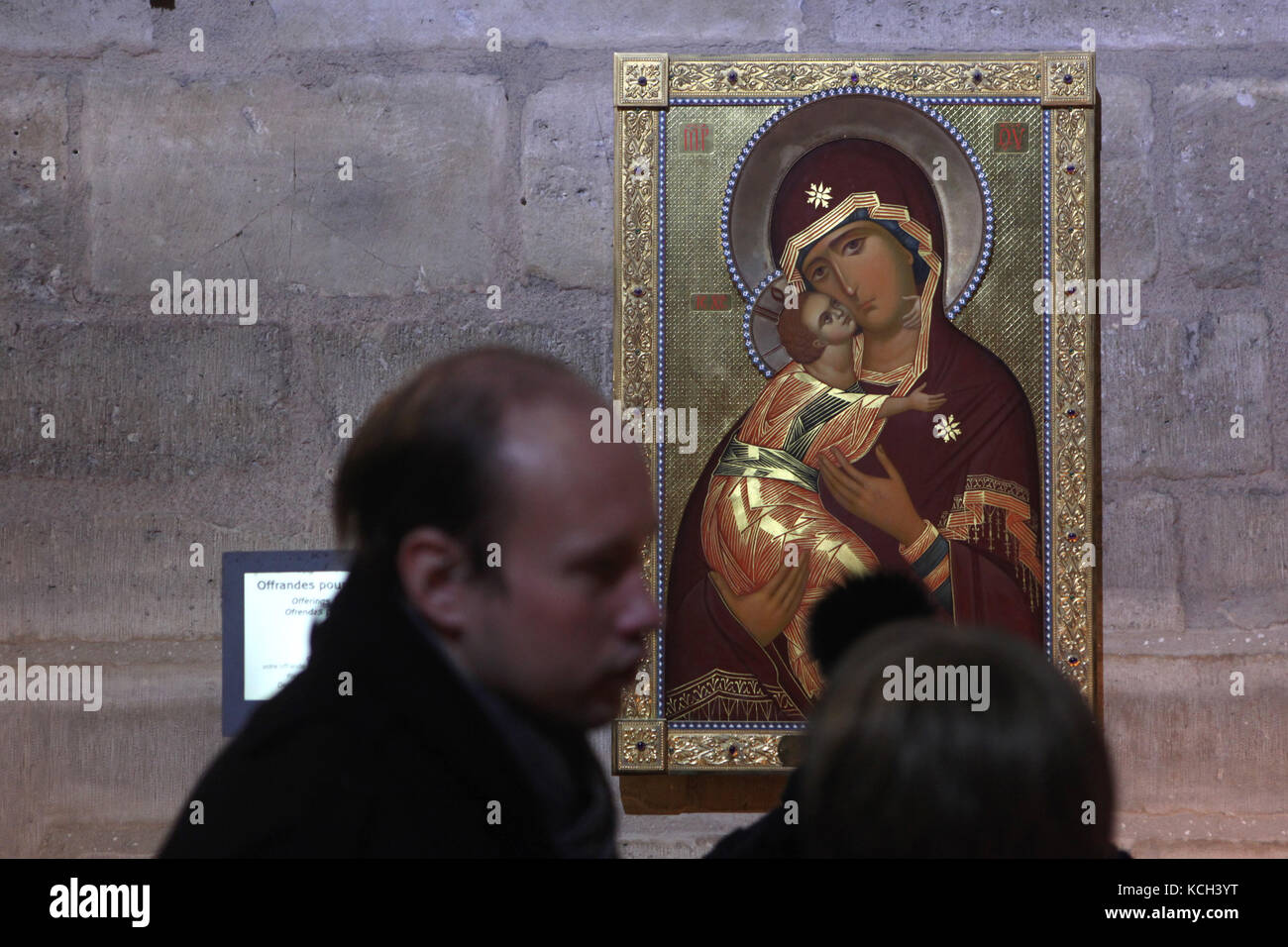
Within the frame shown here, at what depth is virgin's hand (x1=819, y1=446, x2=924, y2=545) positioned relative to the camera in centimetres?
210

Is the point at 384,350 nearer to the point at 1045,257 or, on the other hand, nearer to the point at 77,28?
the point at 77,28

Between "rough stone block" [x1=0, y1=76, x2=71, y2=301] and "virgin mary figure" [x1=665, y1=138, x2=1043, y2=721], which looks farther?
"rough stone block" [x1=0, y1=76, x2=71, y2=301]

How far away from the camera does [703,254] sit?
84.0 inches

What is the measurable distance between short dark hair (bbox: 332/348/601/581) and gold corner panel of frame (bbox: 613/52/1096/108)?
1.57m

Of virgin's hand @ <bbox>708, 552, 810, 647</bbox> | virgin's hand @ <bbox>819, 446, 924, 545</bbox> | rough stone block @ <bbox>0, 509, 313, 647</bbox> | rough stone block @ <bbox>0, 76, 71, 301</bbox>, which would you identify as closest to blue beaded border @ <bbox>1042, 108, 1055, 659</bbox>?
virgin's hand @ <bbox>819, 446, 924, 545</bbox>

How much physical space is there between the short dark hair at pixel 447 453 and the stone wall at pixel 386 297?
1.46 m

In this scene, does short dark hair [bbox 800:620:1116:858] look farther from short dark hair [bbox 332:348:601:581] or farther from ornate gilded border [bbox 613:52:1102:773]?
ornate gilded border [bbox 613:52:1102:773]

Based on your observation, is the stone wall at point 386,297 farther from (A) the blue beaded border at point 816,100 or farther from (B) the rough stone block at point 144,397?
(A) the blue beaded border at point 816,100

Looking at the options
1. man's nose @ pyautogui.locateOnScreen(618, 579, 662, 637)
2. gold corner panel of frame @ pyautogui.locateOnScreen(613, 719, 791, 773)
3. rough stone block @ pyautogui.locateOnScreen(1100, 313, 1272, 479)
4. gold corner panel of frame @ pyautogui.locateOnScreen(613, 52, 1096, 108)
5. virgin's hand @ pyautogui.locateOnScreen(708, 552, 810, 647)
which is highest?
gold corner panel of frame @ pyautogui.locateOnScreen(613, 52, 1096, 108)

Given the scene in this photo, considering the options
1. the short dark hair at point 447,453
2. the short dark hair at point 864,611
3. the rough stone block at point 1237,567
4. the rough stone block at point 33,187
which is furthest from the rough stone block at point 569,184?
the short dark hair at point 447,453

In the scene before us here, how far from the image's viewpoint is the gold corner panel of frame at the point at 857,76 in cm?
212

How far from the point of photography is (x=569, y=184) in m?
2.18
